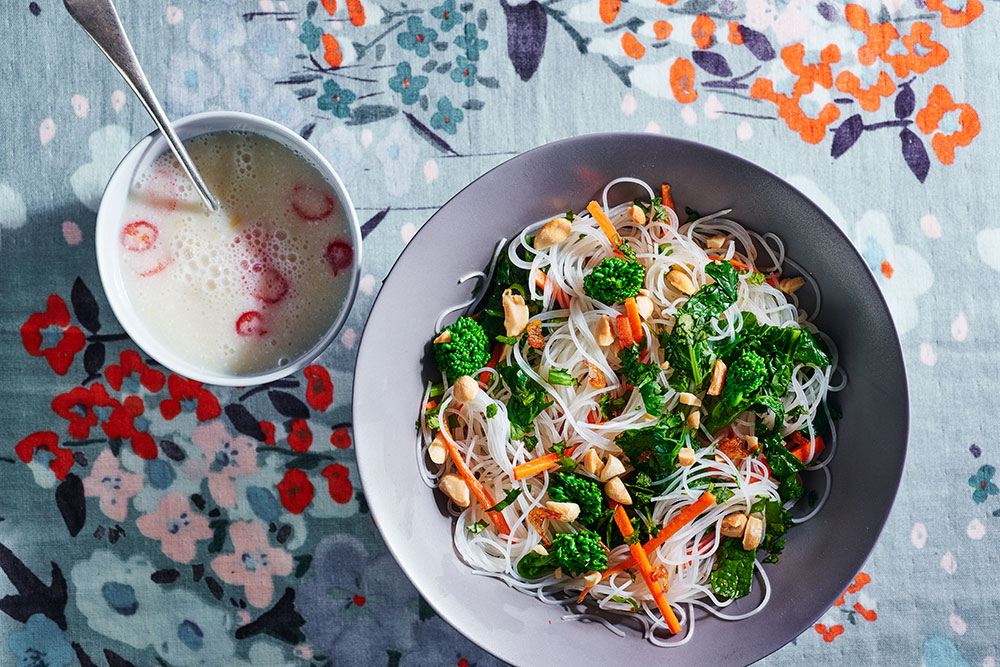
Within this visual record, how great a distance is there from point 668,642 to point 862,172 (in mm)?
1208

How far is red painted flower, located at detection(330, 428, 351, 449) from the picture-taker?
1.82 m

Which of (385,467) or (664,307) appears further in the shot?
(664,307)

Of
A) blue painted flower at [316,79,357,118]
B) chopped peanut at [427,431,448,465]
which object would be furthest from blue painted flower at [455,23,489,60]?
chopped peanut at [427,431,448,465]

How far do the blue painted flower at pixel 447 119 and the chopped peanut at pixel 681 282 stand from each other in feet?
2.10

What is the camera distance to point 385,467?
1552 mm

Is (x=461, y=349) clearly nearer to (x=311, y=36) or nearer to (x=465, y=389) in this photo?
(x=465, y=389)

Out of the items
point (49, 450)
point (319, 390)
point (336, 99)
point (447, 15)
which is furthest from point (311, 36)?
point (49, 450)

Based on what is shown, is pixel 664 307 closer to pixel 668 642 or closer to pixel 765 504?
pixel 765 504

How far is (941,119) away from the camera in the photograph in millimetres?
1930

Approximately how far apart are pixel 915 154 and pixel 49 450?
223cm

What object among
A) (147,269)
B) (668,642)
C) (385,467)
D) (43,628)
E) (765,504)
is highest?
(147,269)

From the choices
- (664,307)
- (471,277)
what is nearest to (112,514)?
(471,277)

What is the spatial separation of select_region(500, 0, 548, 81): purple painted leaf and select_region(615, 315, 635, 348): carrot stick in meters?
0.67

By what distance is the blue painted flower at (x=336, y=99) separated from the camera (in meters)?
1.86
